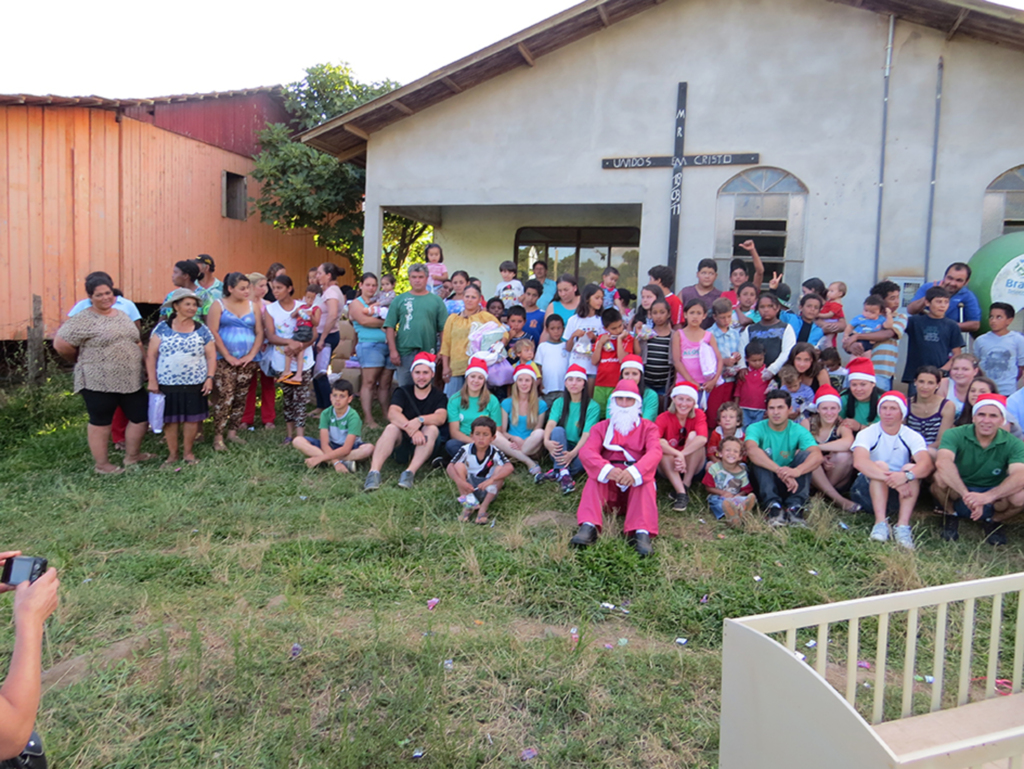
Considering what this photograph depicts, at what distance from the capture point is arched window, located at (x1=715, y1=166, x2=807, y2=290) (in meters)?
9.05

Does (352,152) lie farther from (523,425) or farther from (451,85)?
(523,425)

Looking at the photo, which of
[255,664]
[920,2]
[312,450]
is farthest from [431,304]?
[920,2]

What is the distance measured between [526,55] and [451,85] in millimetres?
1133

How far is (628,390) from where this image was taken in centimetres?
570

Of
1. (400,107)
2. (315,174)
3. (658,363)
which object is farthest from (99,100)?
(658,363)

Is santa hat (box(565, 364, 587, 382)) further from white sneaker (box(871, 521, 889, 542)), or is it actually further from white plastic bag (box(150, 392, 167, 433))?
white plastic bag (box(150, 392, 167, 433))

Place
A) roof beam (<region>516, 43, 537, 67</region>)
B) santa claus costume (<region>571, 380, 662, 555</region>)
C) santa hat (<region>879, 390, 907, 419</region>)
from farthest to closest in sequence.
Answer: roof beam (<region>516, 43, 537, 67</region>)
santa hat (<region>879, 390, 907, 419</region>)
santa claus costume (<region>571, 380, 662, 555</region>)

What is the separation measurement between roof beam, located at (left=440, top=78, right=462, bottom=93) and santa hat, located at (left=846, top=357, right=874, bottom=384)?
21.8ft

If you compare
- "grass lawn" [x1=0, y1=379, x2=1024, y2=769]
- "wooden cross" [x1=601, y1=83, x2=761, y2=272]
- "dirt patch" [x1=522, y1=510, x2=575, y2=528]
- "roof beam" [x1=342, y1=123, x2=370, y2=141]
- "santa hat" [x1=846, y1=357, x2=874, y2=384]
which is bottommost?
"grass lawn" [x1=0, y1=379, x2=1024, y2=769]

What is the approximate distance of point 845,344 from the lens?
7129 mm

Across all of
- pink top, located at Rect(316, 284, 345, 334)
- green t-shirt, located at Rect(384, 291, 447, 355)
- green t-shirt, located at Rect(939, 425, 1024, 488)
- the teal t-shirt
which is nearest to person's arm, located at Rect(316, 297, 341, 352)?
pink top, located at Rect(316, 284, 345, 334)

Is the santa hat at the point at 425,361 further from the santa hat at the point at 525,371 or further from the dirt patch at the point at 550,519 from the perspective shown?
the dirt patch at the point at 550,519

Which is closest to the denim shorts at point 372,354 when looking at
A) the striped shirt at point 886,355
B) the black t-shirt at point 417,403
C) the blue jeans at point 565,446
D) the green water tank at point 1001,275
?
the black t-shirt at point 417,403

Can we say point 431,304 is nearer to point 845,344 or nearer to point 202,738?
point 845,344
